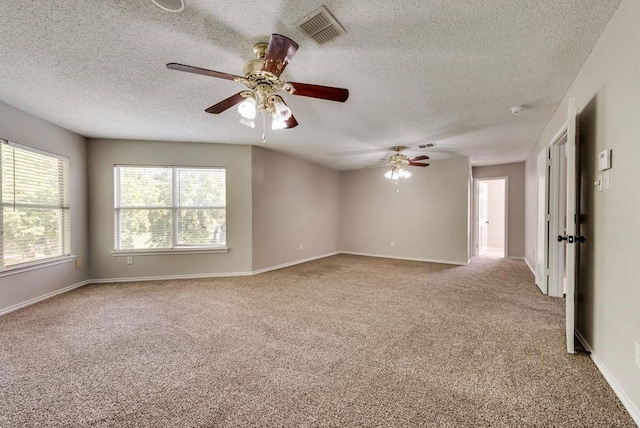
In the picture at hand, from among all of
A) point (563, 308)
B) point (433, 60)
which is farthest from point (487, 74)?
point (563, 308)

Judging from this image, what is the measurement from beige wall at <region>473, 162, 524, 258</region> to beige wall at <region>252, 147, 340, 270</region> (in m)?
4.23

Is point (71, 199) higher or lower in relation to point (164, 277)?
higher

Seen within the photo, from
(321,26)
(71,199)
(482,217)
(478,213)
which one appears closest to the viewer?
(321,26)

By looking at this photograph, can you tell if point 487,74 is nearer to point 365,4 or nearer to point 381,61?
point 381,61

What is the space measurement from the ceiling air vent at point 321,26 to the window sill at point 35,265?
4.11 m

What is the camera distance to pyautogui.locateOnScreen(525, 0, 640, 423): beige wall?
142 centimetres

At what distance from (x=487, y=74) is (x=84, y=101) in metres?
4.05

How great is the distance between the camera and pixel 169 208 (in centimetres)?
445

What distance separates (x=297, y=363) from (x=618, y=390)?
200cm

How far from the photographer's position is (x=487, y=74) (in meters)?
2.29

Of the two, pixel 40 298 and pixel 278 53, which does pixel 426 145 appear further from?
pixel 40 298

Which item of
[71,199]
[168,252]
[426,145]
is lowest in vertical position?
[168,252]

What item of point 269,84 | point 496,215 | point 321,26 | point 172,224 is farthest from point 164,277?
point 496,215

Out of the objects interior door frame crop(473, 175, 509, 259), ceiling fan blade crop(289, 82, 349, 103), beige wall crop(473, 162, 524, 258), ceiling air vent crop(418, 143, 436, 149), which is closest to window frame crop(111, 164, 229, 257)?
ceiling fan blade crop(289, 82, 349, 103)
